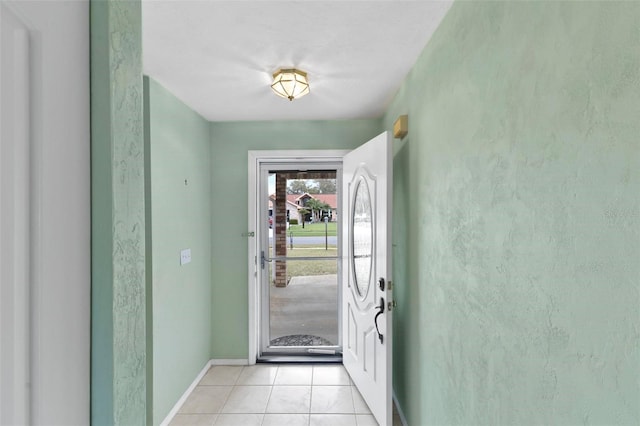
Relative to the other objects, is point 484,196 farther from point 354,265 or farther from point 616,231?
point 354,265

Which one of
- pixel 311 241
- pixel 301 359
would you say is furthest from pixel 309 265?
pixel 301 359

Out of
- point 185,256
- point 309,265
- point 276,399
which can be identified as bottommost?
point 276,399

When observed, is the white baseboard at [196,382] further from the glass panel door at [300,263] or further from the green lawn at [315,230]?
the green lawn at [315,230]

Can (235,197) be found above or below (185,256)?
above

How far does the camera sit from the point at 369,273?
2156mm

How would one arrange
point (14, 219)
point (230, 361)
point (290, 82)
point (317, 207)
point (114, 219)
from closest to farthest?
point (14, 219)
point (114, 219)
point (290, 82)
point (230, 361)
point (317, 207)

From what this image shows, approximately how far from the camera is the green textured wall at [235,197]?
2.85m

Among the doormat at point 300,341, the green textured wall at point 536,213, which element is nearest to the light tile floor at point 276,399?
the doormat at point 300,341

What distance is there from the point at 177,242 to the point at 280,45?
152 cm

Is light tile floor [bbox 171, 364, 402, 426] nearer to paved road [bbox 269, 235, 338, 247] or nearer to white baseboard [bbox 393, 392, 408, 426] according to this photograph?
white baseboard [bbox 393, 392, 408, 426]

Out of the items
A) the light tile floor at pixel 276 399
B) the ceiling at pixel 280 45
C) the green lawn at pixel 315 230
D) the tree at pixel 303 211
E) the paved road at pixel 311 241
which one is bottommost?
the light tile floor at pixel 276 399

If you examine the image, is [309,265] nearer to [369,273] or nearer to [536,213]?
[369,273]

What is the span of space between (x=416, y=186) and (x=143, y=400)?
5.11 feet

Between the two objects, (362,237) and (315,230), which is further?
(315,230)
